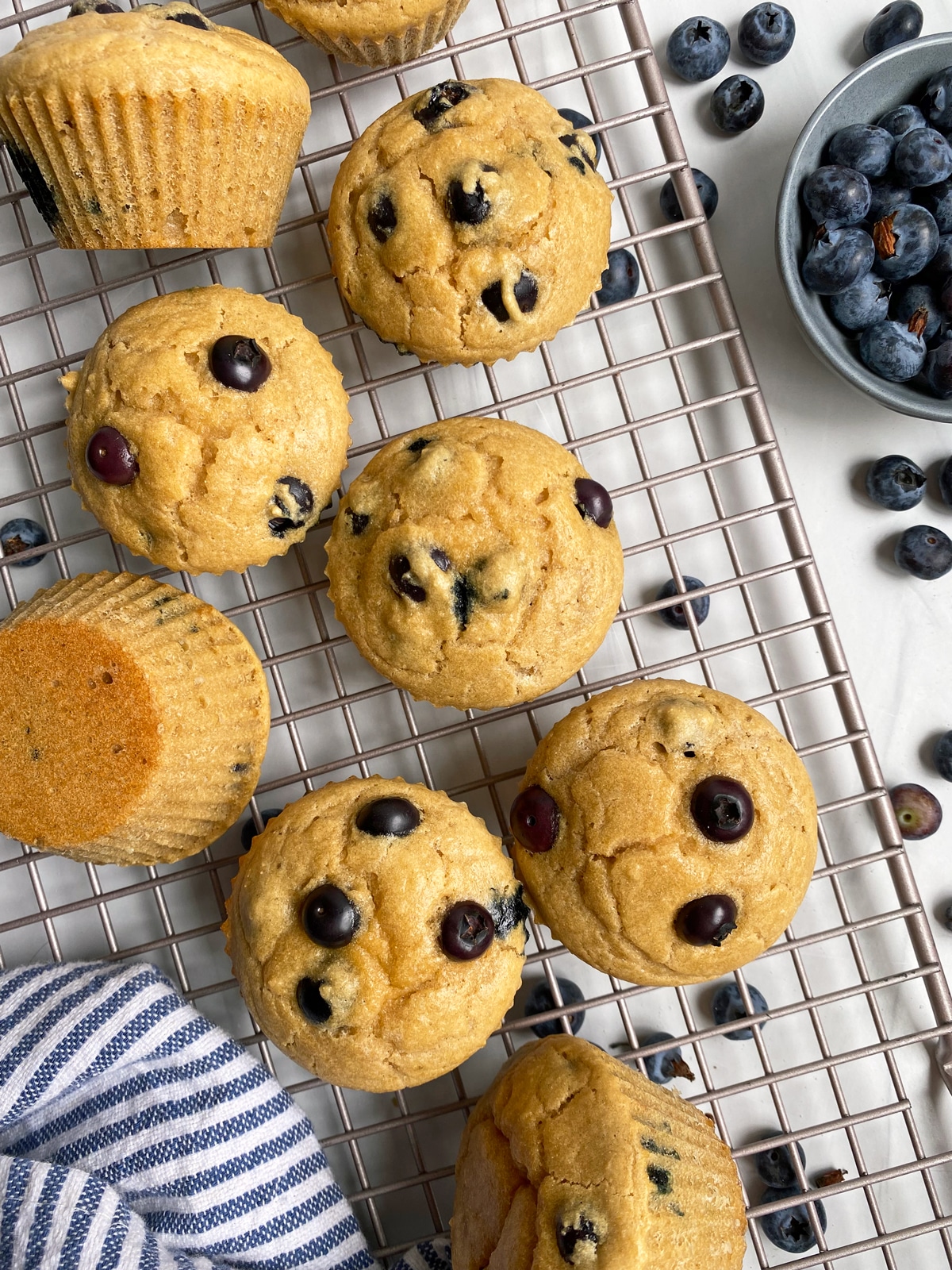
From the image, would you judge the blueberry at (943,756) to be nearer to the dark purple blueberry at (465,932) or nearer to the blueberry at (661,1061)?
the blueberry at (661,1061)

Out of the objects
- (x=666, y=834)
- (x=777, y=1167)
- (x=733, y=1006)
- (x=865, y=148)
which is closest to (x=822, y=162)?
(x=865, y=148)

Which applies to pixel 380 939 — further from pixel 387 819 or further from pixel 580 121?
pixel 580 121

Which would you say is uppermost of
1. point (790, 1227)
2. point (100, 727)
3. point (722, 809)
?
point (100, 727)

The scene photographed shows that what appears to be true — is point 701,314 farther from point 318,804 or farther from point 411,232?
point 318,804

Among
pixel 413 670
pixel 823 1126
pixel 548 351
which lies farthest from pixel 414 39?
pixel 823 1126

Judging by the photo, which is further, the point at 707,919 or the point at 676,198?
the point at 676,198

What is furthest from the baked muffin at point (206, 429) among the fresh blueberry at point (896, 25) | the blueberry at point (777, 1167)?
the blueberry at point (777, 1167)
